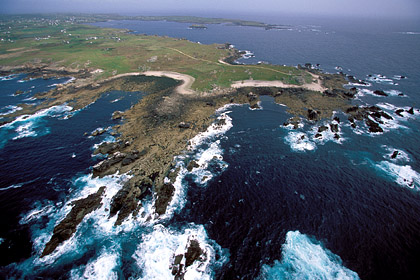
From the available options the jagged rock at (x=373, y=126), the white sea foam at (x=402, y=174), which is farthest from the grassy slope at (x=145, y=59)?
the white sea foam at (x=402, y=174)

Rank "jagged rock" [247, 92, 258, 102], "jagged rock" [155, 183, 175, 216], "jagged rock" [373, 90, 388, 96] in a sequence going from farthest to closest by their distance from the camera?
1. "jagged rock" [373, 90, 388, 96]
2. "jagged rock" [247, 92, 258, 102]
3. "jagged rock" [155, 183, 175, 216]

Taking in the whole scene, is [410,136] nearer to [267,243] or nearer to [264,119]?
[264,119]

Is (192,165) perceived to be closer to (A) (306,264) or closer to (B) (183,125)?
(B) (183,125)

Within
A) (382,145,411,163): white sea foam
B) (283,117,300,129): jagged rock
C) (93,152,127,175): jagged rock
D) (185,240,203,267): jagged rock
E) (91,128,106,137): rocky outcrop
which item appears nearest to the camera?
(185,240,203,267): jagged rock

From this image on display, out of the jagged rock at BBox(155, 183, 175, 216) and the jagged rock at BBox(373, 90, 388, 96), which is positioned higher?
Answer: the jagged rock at BBox(373, 90, 388, 96)

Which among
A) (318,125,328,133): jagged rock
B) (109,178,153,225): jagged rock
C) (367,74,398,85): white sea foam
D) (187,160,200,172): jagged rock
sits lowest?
(109,178,153,225): jagged rock

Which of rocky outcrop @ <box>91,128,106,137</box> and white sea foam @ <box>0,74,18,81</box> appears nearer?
rocky outcrop @ <box>91,128,106,137</box>

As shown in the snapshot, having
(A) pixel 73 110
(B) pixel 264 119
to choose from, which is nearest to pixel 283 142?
(B) pixel 264 119

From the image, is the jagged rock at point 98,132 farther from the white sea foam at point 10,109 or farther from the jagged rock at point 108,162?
the white sea foam at point 10,109

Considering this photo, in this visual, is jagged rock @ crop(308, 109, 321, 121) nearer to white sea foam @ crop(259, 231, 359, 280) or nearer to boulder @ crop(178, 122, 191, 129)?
boulder @ crop(178, 122, 191, 129)

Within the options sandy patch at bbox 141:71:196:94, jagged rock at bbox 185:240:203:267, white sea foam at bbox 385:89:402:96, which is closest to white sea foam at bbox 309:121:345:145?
jagged rock at bbox 185:240:203:267
